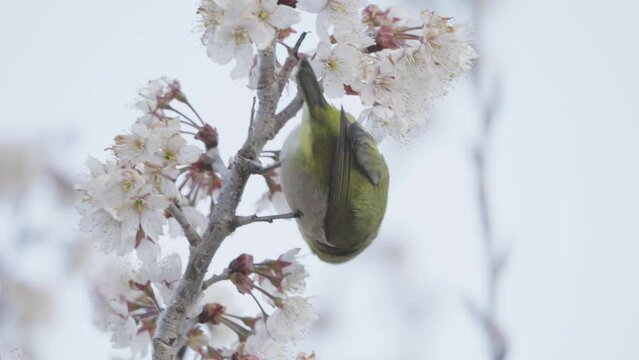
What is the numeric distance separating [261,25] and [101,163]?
73 centimetres

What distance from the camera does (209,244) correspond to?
2693 mm

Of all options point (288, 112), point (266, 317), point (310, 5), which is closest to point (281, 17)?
point (310, 5)

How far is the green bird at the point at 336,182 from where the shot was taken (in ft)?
13.5

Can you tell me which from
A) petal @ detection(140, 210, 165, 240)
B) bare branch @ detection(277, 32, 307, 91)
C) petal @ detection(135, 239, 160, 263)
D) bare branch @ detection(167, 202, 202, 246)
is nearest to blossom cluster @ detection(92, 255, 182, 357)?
petal @ detection(135, 239, 160, 263)

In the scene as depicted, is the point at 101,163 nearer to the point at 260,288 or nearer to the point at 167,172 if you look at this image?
the point at 167,172

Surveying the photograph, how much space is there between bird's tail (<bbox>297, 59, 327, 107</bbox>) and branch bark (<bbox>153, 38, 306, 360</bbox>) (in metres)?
0.35

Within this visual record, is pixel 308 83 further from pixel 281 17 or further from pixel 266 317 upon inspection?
pixel 266 317

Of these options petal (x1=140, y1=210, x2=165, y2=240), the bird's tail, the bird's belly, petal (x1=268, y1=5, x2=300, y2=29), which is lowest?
petal (x1=140, y1=210, x2=165, y2=240)

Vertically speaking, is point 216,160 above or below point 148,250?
above

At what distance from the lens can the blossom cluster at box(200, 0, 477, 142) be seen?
2.86m

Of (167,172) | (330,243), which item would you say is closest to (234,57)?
(167,172)

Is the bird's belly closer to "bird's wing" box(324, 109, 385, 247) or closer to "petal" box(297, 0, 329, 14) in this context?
"bird's wing" box(324, 109, 385, 247)

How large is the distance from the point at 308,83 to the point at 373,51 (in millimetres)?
278

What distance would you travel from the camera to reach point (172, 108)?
3.33 metres
